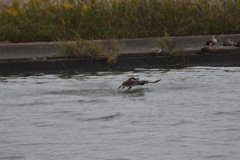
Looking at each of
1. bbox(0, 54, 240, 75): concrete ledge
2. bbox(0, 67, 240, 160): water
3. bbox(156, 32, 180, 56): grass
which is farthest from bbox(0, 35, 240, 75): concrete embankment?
bbox(0, 67, 240, 160): water

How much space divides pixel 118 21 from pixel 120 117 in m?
10.2

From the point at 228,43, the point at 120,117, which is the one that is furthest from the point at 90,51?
the point at 120,117

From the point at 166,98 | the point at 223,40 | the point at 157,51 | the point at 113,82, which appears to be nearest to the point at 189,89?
the point at 166,98

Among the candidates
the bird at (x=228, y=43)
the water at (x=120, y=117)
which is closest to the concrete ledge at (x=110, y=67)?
the bird at (x=228, y=43)

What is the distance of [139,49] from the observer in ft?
58.1

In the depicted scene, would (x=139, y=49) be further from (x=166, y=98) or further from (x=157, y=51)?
(x=166, y=98)

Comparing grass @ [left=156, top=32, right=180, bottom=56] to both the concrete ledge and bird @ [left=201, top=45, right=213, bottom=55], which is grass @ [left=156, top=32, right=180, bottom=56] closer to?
the concrete ledge

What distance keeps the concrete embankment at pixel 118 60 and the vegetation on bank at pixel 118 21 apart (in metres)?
1.60

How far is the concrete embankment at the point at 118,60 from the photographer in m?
16.3

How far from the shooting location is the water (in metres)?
7.77

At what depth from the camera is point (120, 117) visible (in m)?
9.98

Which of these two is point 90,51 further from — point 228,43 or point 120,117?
point 120,117

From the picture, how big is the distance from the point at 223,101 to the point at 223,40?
8.02m

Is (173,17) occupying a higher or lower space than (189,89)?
higher
